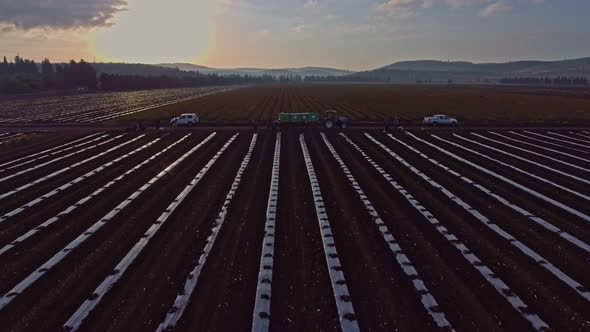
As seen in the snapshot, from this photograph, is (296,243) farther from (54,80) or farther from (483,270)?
(54,80)

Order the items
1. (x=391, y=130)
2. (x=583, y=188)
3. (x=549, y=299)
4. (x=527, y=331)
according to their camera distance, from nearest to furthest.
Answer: (x=527, y=331), (x=549, y=299), (x=583, y=188), (x=391, y=130)

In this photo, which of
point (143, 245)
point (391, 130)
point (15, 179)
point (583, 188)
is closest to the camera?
point (143, 245)

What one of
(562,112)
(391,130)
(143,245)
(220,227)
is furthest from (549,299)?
(562,112)

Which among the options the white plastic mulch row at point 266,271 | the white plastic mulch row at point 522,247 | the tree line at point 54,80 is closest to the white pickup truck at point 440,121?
the white plastic mulch row at point 522,247

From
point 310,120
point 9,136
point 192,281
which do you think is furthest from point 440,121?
point 9,136

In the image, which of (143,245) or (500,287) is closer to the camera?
(500,287)

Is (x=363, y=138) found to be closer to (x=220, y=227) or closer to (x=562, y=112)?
(x=220, y=227)
